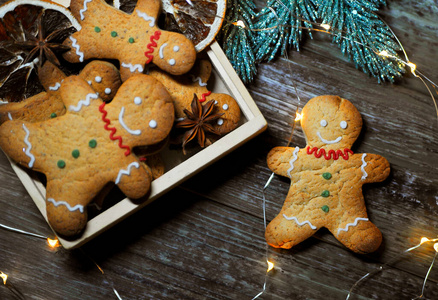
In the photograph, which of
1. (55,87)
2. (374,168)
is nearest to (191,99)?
(55,87)

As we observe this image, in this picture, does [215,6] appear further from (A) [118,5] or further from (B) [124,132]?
(B) [124,132]

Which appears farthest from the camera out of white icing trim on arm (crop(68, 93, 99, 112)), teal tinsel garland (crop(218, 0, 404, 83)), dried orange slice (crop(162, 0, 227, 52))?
teal tinsel garland (crop(218, 0, 404, 83))

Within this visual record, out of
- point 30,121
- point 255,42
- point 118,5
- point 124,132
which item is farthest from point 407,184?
point 30,121

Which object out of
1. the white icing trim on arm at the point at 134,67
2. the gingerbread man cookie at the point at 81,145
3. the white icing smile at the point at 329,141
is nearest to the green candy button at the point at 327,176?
the white icing smile at the point at 329,141

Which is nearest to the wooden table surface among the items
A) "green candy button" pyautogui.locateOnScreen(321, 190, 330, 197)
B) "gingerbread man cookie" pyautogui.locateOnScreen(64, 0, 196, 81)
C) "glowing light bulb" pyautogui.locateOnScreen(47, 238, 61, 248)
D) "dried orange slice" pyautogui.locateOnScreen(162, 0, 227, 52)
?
"glowing light bulb" pyautogui.locateOnScreen(47, 238, 61, 248)

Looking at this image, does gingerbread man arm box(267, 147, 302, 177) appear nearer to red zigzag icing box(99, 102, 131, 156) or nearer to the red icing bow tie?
the red icing bow tie

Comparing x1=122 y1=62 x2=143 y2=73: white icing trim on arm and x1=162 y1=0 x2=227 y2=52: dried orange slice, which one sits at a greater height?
x1=162 y1=0 x2=227 y2=52: dried orange slice
